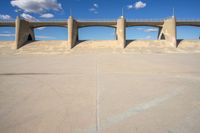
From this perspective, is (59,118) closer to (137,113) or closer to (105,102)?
(105,102)

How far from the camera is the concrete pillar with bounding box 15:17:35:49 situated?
102ft

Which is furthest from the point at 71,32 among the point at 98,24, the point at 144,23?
the point at 144,23

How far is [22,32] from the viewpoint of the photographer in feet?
107

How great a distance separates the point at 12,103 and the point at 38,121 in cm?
143

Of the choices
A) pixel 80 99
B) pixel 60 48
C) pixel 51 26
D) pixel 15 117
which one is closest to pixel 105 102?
pixel 80 99

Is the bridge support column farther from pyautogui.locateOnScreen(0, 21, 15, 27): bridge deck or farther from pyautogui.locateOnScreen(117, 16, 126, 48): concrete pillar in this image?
pyautogui.locateOnScreen(0, 21, 15, 27): bridge deck

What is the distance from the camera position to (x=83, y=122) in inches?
124

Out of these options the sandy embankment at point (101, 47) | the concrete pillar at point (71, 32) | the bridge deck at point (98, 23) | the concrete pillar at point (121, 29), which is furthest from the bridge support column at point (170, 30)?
the concrete pillar at point (71, 32)

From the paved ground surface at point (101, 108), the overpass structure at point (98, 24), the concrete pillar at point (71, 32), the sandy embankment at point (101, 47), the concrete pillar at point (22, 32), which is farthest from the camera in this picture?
the overpass structure at point (98, 24)

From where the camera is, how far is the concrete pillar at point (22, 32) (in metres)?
31.2

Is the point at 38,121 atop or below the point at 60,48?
below

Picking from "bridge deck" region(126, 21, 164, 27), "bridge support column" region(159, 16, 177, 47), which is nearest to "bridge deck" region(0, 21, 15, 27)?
"bridge deck" region(126, 21, 164, 27)

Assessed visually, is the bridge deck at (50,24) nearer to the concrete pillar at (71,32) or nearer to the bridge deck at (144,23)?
the concrete pillar at (71,32)

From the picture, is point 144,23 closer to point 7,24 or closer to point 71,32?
point 71,32
